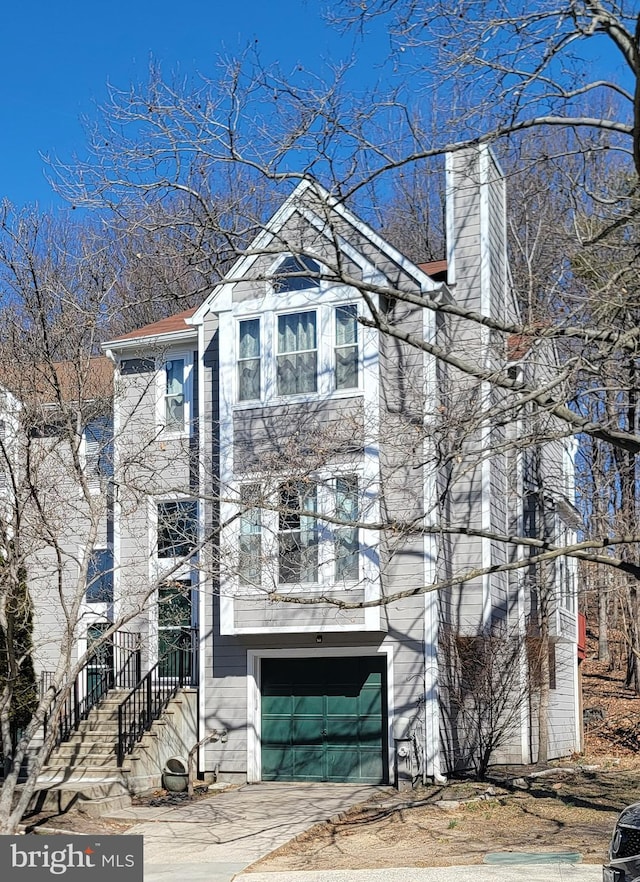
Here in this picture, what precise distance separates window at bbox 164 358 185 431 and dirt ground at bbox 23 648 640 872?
711 centimetres

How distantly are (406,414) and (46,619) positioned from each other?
8663 mm

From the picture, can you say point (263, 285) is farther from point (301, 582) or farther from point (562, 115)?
point (562, 115)

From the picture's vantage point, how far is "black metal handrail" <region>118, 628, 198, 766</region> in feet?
57.2

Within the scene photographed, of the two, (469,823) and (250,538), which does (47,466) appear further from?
(469,823)

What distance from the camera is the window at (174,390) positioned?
20500 mm

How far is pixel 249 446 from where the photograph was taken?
1838 cm

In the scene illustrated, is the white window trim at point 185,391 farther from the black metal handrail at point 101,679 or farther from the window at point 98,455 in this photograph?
the black metal handrail at point 101,679

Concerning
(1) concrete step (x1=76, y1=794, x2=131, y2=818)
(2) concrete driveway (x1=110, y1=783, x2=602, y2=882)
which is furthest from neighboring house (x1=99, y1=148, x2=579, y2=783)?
(1) concrete step (x1=76, y1=794, x2=131, y2=818)

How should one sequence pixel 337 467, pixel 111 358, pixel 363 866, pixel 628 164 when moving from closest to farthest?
pixel 363 866
pixel 628 164
pixel 337 467
pixel 111 358

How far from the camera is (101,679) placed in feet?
63.6

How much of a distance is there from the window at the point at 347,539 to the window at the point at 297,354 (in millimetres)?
1854

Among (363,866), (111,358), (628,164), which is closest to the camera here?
(363,866)

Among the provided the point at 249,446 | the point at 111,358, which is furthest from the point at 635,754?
the point at 111,358

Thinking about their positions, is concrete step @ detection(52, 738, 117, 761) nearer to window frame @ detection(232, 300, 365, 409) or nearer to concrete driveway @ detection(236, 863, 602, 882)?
window frame @ detection(232, 300, 365, 409)
